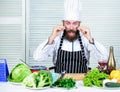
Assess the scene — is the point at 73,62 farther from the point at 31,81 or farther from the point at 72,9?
the point at 31,81

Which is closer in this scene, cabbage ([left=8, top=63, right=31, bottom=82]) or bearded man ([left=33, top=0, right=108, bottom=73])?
cabbage ([left=8, top=63, right=31, bottom=82])

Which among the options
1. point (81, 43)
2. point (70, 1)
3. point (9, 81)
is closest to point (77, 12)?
point (70, 1)

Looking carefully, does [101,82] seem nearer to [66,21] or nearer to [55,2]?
[66,21]

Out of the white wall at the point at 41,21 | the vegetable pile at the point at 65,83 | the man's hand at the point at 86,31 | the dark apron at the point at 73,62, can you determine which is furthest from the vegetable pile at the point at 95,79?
the white wall at the point at 41,21

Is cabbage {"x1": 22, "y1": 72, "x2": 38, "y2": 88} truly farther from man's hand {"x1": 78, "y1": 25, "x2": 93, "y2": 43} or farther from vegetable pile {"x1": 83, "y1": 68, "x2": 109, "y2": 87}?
man's hand {"x1": 78, "y1": 25, "x2": 93, "y2": 43}

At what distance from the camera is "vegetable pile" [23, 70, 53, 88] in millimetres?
1230

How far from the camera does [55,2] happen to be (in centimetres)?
262

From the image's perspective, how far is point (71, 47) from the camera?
220cm

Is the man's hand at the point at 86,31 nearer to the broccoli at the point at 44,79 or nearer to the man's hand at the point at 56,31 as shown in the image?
the man's hand at the point at 56,31

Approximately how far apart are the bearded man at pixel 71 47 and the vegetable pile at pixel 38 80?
822 mm

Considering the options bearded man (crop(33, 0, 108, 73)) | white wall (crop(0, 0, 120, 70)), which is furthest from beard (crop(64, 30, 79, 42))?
white wall (crop(0, 0, 120, 70))

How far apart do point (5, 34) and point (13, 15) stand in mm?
196

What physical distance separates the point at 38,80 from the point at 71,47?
3.25 feet

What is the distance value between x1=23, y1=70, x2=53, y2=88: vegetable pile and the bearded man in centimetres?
82
